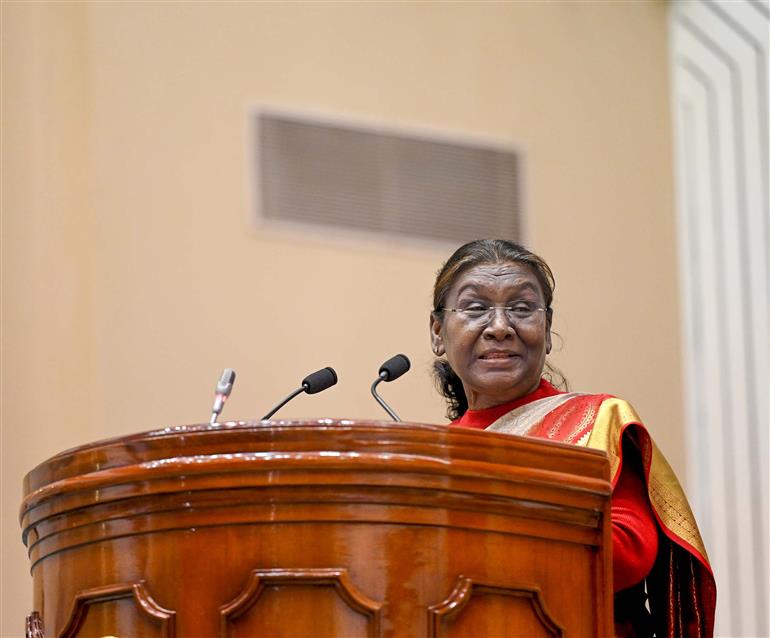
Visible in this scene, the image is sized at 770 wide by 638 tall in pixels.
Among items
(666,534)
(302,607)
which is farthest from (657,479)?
(302,607)

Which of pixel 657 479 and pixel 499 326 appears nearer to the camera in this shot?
pixel 657 479

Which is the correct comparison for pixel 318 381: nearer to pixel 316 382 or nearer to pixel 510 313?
pixel 316 382

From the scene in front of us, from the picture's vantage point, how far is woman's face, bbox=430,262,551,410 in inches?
141

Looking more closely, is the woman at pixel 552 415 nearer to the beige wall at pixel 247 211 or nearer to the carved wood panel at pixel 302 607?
the carved wood panel at pixel 302 607

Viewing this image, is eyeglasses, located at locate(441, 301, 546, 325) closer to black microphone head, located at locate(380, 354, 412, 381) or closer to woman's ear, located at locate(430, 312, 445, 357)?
woman's ear, located at locate(430, 312, 445, 357)

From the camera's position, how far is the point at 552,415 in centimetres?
338

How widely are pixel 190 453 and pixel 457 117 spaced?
4729 mm

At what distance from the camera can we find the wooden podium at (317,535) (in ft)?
8.20

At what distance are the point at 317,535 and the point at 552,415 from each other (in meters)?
1.00

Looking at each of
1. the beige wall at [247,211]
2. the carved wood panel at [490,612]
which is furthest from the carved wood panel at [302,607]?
the beige wall at [247,211]

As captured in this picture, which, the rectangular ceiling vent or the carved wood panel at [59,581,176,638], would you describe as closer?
the carved wood panel at [59,581,176,638]

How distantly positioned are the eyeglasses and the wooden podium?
954 millimetres

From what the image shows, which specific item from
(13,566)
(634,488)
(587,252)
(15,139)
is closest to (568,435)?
(634,488)

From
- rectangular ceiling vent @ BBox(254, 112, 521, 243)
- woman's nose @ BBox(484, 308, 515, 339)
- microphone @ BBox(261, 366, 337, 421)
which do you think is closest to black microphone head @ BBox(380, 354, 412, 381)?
microphone @ BBox(261, 366, 337, 421)
